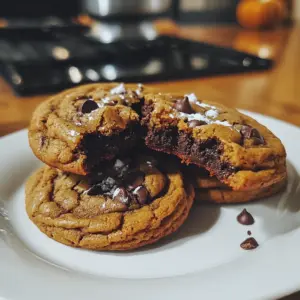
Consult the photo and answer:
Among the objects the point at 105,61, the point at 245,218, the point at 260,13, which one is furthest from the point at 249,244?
the point at 260,13

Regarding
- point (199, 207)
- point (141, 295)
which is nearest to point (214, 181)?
point (199, 207)

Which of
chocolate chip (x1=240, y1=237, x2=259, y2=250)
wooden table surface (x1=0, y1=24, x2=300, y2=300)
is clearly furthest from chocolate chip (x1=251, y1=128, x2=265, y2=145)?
wooden table surface (x1=0, y1=24, x2=300, y2=300)

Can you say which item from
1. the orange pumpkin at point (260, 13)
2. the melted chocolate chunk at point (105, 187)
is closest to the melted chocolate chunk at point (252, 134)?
the melted chocolate chunk at point (105, 187)

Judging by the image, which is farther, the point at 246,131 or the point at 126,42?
the point at 126,42

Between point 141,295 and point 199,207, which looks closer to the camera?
point 141,295

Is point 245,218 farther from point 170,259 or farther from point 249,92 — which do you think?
point 249,92

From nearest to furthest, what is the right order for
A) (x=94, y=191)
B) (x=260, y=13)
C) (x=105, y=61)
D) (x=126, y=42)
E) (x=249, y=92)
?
(x=94, y=191), (x=249, y=92), (x=105, y=61), (x=126, y=42), (x=260, y=13)

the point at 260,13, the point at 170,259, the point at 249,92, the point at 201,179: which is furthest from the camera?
the point at 260,13

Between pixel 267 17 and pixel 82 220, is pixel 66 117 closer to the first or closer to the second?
pixel 82 220

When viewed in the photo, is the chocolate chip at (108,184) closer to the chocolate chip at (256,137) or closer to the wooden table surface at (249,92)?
the chocolate chip at (256,137)
